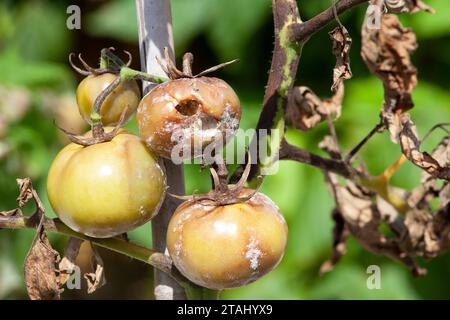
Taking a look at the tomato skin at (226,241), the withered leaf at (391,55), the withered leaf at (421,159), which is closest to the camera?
the tomato skin at (226,241)

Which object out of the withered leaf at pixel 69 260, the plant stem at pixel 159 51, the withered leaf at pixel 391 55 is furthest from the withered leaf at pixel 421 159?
the withered leaf at pixel 69 260

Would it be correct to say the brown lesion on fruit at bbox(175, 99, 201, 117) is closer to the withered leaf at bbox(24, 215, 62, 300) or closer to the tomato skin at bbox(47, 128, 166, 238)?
the tomato skin at bbox(47, 128, 166, 238)

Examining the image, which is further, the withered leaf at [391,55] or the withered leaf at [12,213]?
the withered leaf at [391,55]

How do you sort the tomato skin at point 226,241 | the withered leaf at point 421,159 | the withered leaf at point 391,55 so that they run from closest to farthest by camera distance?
the tomato skin at point 226,241 → the withered leaf at point 421,159 → the withered leaf at point 391,55

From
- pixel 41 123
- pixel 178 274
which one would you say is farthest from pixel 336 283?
pixel 178 274

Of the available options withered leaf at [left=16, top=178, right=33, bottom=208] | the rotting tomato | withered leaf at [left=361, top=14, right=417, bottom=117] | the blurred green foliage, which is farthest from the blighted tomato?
the blurred green foliage

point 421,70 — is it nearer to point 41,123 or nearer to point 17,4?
point 41,123

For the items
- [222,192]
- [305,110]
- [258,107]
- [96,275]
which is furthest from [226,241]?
[258,107]

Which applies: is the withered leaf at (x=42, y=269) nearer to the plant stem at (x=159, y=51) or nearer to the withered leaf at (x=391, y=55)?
the plant stem at (x=159, y=51)
